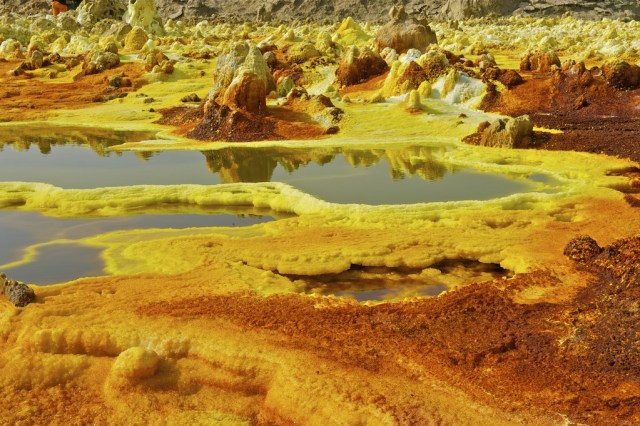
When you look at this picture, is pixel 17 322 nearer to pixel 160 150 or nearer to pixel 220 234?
pixel 220 234

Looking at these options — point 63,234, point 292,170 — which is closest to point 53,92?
point 292,170

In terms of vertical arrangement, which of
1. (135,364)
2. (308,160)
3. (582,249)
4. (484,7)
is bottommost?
(308,160)

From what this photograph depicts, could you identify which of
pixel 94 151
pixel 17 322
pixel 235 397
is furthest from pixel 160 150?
pixel 235 397

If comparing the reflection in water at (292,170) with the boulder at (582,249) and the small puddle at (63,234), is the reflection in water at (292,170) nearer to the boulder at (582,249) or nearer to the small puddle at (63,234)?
the small puddle at (63,234)

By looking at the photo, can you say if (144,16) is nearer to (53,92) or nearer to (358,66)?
(53,92)

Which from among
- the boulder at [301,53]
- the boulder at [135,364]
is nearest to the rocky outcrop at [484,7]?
the boulder at [301,53]
